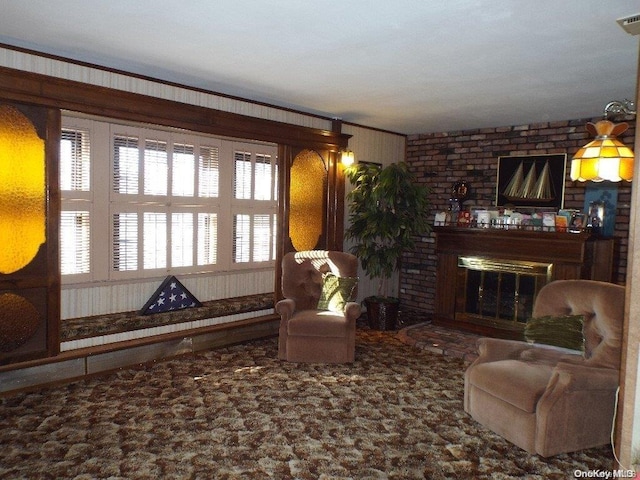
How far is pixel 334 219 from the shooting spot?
19.7 ft

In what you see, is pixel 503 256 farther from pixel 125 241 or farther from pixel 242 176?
pixel 125 241

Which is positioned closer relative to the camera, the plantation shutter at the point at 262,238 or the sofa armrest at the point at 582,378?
the sofa armrest at the point at 582,378

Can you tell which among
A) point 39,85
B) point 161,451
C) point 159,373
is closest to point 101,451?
point 161,451

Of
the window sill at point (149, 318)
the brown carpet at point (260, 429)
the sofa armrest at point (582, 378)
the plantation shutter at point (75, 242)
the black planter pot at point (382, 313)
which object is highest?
the plantation shutter at point (75, 242)

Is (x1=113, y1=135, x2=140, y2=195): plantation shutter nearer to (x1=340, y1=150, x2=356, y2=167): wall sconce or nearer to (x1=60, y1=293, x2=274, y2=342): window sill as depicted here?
(x1=60, y1=293, x2=274, y2=342): window sill

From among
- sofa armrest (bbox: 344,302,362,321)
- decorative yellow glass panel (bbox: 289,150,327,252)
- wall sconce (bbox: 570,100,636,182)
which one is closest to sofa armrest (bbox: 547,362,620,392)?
wall sconce (bbox: 570,100,636,182)

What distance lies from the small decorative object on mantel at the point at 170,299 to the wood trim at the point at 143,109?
1.53 metres

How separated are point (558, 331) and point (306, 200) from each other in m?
3.17

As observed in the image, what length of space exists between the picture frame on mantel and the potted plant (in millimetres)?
1085

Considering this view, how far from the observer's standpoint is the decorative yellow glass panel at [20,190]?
3539mm

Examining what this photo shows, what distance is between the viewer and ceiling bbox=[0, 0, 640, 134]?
2.76m

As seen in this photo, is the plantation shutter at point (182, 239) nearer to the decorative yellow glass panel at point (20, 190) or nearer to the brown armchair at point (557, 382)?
the decorative yellow glass panel at point (20, 190)

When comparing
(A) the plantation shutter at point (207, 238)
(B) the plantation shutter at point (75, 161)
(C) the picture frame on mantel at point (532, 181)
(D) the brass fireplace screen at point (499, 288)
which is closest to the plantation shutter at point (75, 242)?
(B) the plantation shutter at point (75, 161)

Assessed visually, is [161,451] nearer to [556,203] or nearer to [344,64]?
[344,64]
